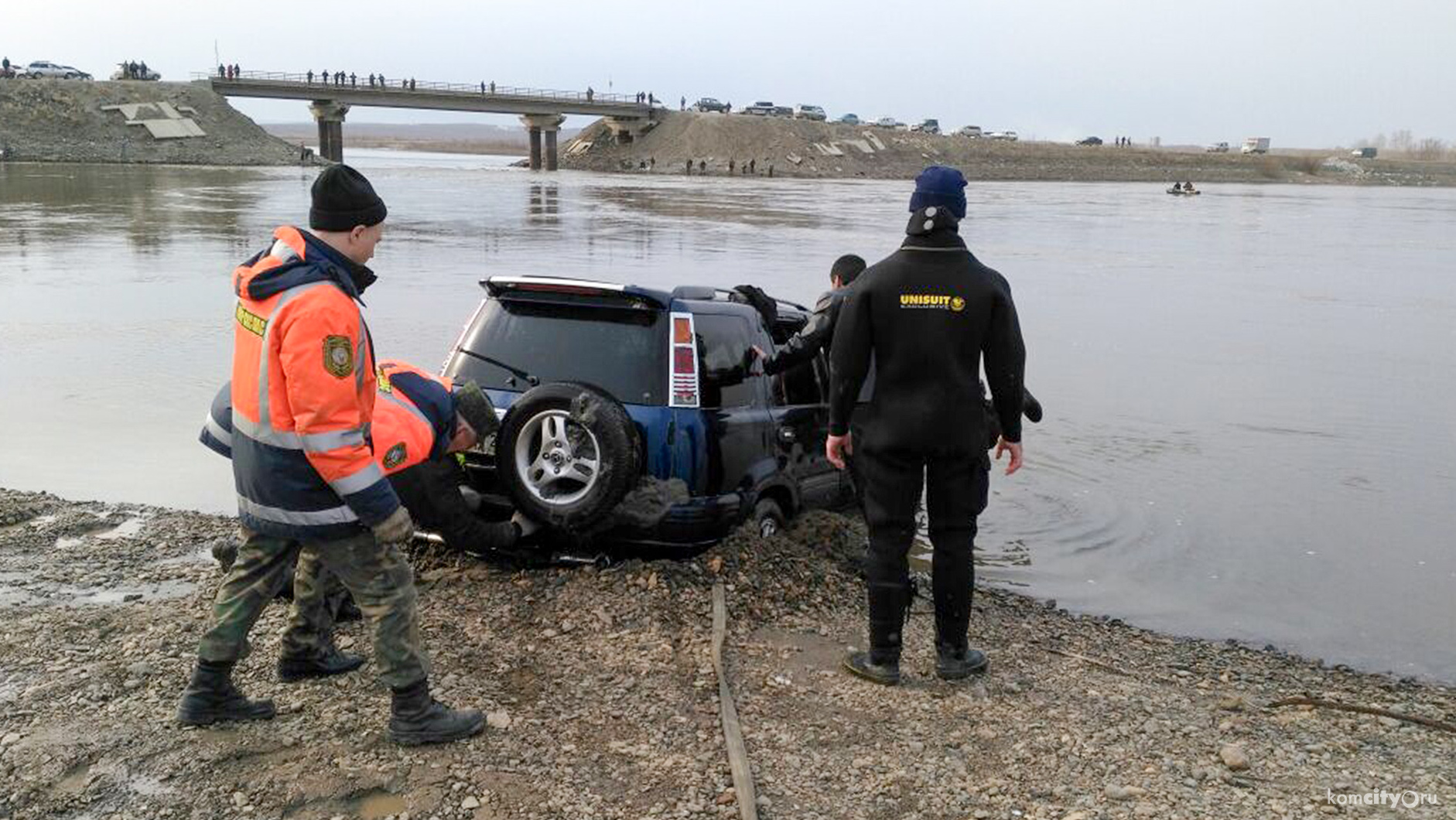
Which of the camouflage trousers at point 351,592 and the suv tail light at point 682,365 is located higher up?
the suv tail light at point 682,365

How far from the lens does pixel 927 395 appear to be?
486cm

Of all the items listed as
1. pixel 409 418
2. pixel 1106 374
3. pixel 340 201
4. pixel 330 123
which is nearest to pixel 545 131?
pixel 330 123

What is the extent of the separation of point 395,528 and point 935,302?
7.52 feet

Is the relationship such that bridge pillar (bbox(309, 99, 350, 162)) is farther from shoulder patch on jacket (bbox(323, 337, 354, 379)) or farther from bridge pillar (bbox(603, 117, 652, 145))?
shoulder patch on jacket (bbox(323, 337, 354, 379))

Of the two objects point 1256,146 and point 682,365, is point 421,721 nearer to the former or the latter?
point 682,365

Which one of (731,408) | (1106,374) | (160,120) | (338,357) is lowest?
(1106,374)

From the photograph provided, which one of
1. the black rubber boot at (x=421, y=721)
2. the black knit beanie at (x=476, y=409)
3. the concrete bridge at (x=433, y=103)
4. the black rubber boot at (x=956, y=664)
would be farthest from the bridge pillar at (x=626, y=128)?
the black rubber boot at (x=421, y=721)

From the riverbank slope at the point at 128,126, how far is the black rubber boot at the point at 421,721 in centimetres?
6422

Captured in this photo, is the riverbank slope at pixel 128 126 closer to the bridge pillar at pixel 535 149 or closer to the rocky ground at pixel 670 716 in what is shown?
the bridge pillar at pixel 535 149

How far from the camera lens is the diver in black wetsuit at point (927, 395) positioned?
15.9ft

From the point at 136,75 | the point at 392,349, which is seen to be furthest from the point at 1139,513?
the point at 136,75

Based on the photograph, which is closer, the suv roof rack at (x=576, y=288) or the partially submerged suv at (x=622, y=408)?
the partially submerged suv at (x=622, y=408)

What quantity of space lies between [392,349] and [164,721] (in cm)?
976

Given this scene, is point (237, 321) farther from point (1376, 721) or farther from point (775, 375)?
point (1376, 721)
